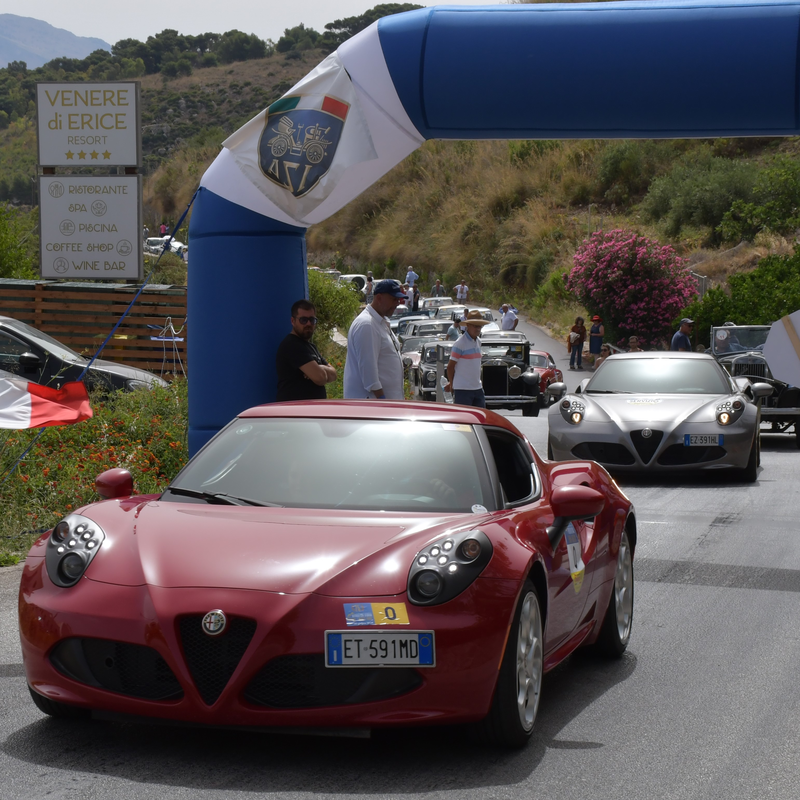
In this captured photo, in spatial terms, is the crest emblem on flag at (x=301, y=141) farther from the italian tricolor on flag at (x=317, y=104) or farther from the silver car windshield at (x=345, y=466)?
the silver car windshield at (x=345, y=466)

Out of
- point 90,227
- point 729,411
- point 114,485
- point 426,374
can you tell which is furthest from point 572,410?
point 426,374

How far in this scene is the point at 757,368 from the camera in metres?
19.7

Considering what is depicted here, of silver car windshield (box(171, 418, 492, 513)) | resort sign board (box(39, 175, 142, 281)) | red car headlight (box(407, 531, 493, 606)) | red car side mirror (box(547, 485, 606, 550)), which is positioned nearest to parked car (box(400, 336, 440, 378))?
resort sign board (box(39, 175, 142, 281))

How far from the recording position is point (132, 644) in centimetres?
407

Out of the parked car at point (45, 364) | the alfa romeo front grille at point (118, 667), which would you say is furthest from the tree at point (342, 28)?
the alfa romeo front grille at point (118, 667)

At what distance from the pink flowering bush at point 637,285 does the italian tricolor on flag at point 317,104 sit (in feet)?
103

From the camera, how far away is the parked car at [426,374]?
26.4 meters

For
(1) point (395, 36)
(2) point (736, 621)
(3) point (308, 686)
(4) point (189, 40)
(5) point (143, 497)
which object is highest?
(4) point (189, 40)

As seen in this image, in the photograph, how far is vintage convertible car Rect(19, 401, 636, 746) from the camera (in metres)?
3.99

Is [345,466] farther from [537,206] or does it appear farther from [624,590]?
[537,206]

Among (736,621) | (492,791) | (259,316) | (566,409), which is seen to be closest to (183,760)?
(492,791)

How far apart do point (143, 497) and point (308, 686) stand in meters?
1.53

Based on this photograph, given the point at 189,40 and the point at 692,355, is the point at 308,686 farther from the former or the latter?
the point at 189,40

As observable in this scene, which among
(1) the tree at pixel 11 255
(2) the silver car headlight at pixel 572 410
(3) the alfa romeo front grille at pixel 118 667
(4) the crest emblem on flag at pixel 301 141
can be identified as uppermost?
(4) the crest emblem on flag at pixel 301 141
